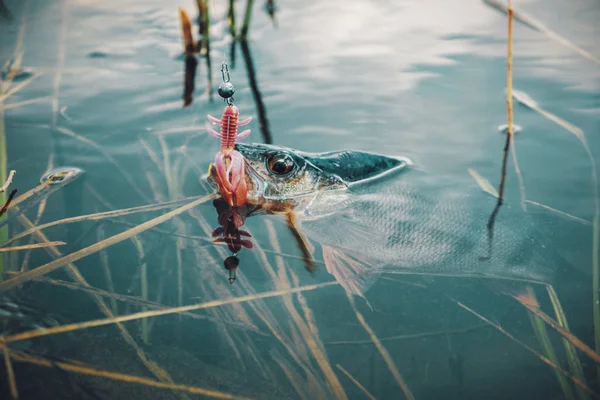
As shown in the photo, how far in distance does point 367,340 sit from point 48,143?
3327 mm

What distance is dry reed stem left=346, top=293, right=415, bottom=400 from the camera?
238 cm

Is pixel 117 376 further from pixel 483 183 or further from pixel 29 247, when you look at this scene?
pixel 483 183

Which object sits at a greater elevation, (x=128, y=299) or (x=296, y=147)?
(x=296, y=147)

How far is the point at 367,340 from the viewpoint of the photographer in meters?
2.61

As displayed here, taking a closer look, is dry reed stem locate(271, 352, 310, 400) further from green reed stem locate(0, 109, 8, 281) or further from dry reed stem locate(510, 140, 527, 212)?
dry reed stem locate(510, 140, 527, 212)

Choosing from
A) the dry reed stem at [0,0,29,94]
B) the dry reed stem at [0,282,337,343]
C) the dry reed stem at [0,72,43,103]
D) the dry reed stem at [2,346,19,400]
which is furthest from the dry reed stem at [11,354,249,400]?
the dry reed stem at [0,0,29,94]

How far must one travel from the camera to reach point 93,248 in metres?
3.10

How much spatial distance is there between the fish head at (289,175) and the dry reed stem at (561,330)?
1.48m

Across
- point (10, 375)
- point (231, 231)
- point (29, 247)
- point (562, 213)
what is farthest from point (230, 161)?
point (562, 213)

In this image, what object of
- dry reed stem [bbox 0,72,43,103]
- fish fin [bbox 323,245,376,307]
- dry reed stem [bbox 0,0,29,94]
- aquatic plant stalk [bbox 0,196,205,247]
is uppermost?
dry reed stem [bbox 0,0,29,94]

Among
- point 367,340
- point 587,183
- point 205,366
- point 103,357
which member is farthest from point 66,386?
point 587,183

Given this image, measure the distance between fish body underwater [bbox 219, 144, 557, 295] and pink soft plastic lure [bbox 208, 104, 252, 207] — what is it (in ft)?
0.45

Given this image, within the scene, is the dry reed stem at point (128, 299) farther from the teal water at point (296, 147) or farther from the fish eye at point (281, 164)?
the fish eye at point (281, 164)

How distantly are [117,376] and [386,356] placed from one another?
1382 millimetres
